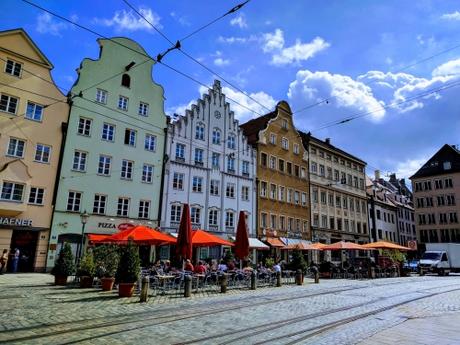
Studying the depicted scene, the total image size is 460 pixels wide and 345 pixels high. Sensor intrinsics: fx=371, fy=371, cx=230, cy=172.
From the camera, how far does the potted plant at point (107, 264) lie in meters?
15.7

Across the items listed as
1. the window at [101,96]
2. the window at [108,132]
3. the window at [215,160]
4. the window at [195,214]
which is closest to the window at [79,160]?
the window at [108,132]

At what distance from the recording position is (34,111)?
2611 centimetres

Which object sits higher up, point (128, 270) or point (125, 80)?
point (125, 80)

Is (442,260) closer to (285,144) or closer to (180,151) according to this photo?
(285,144)

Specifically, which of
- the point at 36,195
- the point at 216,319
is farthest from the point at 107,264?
the point at 36,195

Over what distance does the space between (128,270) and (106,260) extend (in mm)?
2763

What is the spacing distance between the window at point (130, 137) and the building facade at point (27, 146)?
5.12 meters

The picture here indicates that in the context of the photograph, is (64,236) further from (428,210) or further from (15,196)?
(428,210)

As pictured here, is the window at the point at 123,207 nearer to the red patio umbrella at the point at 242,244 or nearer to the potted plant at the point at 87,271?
the potted plant at the point at 87,271

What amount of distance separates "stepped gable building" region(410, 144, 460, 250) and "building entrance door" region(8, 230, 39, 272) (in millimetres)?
62560

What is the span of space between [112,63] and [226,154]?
44.6 feet

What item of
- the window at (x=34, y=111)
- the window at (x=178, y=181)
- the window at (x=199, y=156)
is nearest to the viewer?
the window at (x=34, y=111)

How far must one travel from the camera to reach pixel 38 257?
2484 centimetres

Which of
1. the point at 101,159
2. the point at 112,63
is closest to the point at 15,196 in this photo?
the point at 101,159
